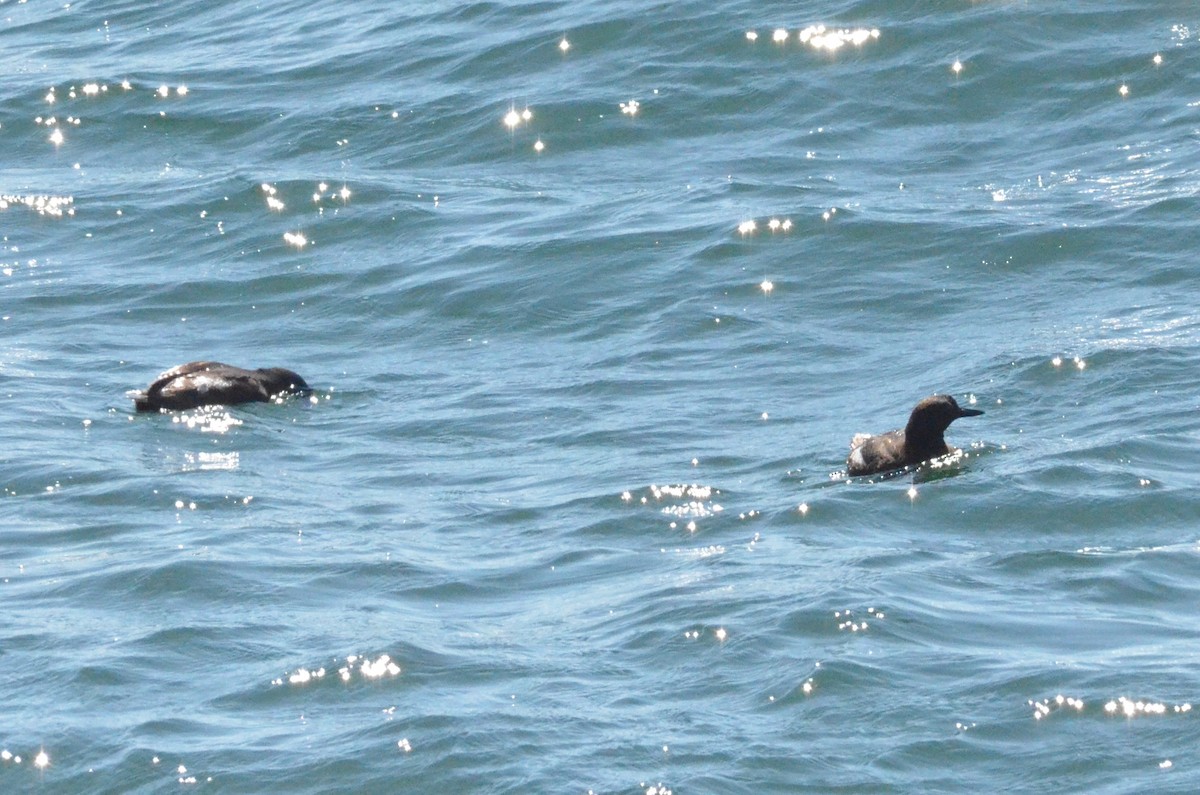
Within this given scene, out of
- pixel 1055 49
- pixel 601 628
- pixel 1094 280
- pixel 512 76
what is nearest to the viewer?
pixel 601 628

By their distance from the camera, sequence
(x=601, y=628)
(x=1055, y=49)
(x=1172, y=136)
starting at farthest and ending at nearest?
1. (x=1055, y=49)
2. (x=1172, y=136)
3. (x=601, y=628)

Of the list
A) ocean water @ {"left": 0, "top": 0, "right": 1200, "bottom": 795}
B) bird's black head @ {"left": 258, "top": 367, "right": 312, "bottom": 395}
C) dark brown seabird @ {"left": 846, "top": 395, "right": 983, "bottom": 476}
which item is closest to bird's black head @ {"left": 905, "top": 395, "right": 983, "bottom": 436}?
dark brown seabird @ {"left": 846, "top": 395, "right": 983, "bottom": 476}

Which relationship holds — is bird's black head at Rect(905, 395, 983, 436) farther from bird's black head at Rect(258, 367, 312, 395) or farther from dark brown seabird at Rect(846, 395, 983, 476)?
bird's black head at Rect(258, 367, 312, 395)

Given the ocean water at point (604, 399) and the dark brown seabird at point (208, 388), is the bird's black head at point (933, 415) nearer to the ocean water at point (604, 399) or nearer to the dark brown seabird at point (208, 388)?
the ocean water at point (604, 399)

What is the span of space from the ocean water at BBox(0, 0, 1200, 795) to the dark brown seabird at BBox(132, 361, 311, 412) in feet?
0.64

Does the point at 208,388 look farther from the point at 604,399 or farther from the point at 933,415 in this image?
the point at 933,415

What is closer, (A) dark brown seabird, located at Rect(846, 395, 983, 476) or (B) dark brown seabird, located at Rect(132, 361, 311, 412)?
(A) dark brown seabird, located at Rect(846, 395, 983, 476)

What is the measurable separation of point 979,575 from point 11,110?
15.7 meters

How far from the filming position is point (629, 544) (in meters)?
11.1

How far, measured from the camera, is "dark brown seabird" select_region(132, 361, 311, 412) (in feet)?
46.5

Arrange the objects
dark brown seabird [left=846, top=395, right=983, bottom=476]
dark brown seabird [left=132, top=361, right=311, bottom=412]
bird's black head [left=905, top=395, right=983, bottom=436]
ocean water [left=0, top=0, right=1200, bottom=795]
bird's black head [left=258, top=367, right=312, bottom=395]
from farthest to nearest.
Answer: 1. bird's black head [left=258, top=367, right=312, bottom=395]
2. dark brown seabird [left=132, top=361, right=311, bottom=412]
3. bird's black head [left=905, top=395, right=983, bottom=436]
4. dark brown seabird [left=846, top=395, right=983, bottom=476]
5. ocean water [left=0, top=0, right=1200, bottom=795]

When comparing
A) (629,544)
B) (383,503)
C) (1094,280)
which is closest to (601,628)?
(629,544)

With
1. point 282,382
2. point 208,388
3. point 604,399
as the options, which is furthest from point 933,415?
point 208,388

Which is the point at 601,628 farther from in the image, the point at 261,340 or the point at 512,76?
the point at 512,76
